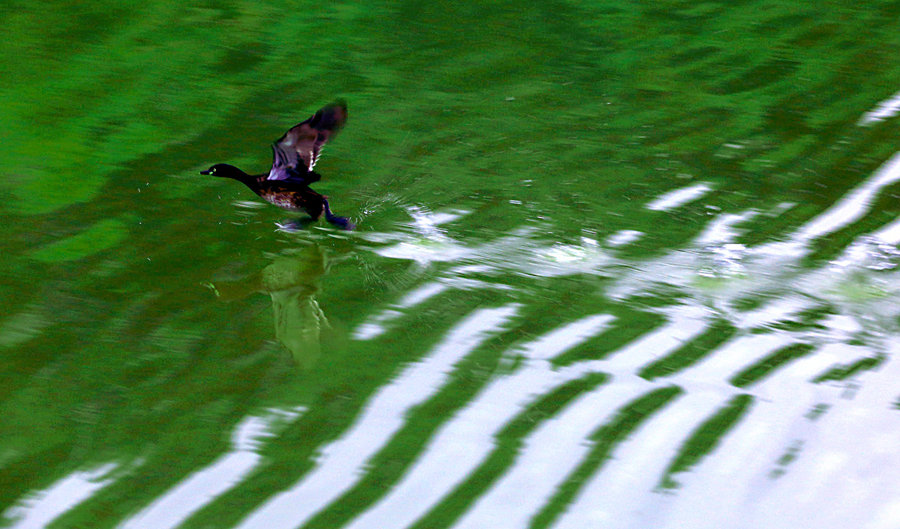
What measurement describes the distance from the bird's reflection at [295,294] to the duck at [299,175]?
0.58 feet

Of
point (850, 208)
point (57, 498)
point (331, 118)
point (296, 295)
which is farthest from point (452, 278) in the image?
point (850, 208)

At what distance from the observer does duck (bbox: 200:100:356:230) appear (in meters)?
4.45

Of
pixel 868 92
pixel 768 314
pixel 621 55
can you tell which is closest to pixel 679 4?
pixel 621 55

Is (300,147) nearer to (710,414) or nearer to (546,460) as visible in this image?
(546,460)

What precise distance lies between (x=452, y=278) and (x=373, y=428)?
109 centimetres

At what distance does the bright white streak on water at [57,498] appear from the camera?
2883mm

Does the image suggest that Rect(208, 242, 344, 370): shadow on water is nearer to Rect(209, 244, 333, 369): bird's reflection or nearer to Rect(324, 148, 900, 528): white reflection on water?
Rect(209, 244, 333, 369): bird's reflection

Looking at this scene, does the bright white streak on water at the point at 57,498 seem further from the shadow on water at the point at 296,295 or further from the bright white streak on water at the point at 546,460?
the bright white streak on water at the point at 546,460

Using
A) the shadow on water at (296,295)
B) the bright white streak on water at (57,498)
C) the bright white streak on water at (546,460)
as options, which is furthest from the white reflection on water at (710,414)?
the bright white streak on water at (57,498)

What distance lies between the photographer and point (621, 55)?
6.79m

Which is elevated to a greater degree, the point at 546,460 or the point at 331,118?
the point at 331,118

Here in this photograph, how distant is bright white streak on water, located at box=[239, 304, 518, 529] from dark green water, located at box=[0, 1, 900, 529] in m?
0.01

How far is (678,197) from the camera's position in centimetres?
498

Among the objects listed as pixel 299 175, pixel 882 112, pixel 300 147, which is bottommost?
pixel 882 112
